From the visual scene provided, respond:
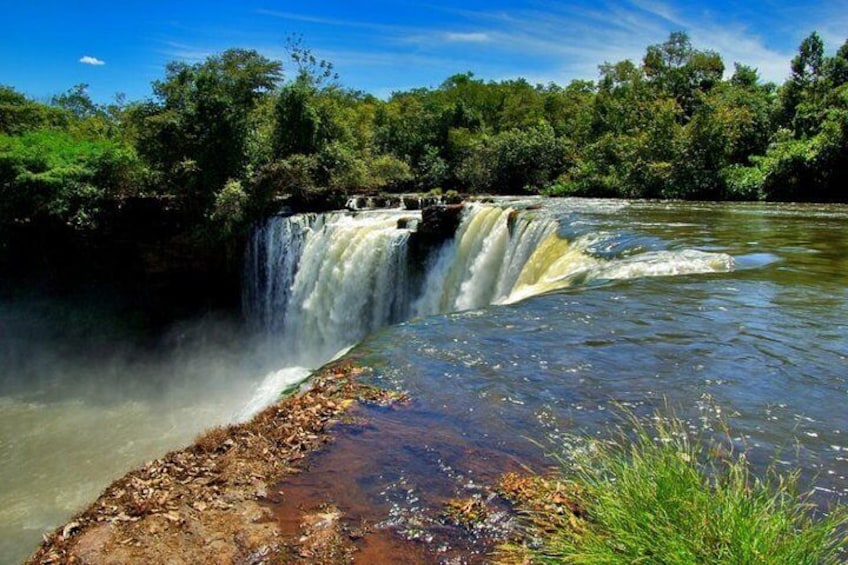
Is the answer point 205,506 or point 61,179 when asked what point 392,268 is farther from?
point 61,179

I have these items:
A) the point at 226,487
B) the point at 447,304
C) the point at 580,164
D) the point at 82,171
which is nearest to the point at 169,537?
the point at 226,487

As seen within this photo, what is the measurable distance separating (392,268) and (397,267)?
6.2 inches

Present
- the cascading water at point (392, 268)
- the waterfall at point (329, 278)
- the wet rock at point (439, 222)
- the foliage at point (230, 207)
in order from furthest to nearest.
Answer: the foliage at point (230, 207) → the waterfall at point (329, 278) → the wet rock at point (439, 222) → the cascading water at point (392, 268)

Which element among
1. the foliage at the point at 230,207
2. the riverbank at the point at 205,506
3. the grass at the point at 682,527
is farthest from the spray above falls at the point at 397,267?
the grass at the point at 682,527

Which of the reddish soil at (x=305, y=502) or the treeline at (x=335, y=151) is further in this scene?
the treeline at (x=335, y=151)

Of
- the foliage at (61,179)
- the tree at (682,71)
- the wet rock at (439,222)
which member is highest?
→ the tree at (682,71)

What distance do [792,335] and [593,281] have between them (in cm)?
339

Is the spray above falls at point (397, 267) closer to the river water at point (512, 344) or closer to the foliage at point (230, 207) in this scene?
the river water at point (512, 344)

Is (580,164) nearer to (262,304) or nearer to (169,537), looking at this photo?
(262,304)

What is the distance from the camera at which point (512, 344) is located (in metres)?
6.80

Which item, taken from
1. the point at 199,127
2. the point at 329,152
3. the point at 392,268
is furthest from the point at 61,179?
the point at 392,268

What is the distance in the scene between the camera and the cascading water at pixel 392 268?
11.1m

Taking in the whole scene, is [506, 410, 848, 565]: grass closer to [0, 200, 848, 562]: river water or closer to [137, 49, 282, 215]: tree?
[0, 200, 848, 562]: river water

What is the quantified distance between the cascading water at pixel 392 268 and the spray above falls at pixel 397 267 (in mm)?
32
